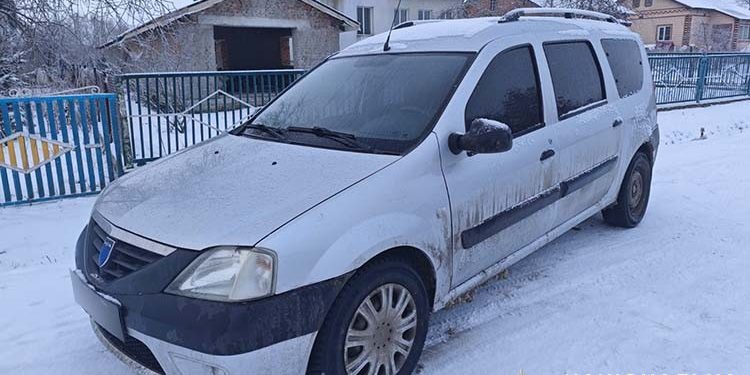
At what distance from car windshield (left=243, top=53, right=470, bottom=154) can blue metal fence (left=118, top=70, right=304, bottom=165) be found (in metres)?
3.41

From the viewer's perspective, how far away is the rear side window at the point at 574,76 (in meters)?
3.90

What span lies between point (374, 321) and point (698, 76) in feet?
52.2

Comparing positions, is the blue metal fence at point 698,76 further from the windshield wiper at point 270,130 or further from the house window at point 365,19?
the house window at point 365,19

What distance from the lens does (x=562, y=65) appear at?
403 cm

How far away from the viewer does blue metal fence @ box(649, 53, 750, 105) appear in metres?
14.5

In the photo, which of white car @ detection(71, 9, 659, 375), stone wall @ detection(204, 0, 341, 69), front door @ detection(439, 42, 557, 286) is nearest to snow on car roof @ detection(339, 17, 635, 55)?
white car @ detection(71, 9, 659, 375)

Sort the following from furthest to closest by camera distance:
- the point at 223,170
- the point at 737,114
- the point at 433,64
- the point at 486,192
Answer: the point at 737,114, the point at 433,64, the point at 486,192, the point at 223,170

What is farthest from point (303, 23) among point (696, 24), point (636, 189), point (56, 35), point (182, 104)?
point (696, 24)

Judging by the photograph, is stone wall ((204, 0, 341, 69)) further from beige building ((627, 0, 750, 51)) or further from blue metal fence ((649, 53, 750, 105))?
beige building ((627, 0, 750, 51))

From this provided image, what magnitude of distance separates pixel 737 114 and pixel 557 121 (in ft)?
42.9

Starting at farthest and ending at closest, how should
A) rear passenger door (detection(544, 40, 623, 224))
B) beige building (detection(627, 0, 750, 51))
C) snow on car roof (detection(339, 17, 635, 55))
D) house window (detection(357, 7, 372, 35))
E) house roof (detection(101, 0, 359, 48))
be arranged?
beige building (detection(627, 0, 750, 51))
house window (detection(357, 7, 372, 35))
house roof (detection(101, 0, 359, 48))
rear passenger door (detection(544, 40, 623, 224))
snow on car roof (detection(339, 17, 635, 55))

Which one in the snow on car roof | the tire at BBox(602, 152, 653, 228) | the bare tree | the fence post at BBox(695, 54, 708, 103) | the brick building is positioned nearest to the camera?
the snow on car roof

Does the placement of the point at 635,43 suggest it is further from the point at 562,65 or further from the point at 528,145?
the point at 528,145

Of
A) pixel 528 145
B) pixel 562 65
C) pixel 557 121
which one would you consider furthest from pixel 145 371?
pixel 562 65
